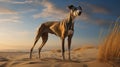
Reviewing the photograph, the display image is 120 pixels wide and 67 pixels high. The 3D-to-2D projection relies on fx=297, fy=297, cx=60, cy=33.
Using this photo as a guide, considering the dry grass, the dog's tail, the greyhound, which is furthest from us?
the dog's tail

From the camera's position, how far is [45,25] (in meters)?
8.21

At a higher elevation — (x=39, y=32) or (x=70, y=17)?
(x=70, y=17)

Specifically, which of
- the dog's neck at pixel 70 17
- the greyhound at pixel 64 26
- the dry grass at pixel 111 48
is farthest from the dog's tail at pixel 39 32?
the dry grass at pixel 111 48

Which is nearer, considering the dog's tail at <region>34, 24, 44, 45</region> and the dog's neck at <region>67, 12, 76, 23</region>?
the dog's neck at <region>67, 12, 76, 23</region>

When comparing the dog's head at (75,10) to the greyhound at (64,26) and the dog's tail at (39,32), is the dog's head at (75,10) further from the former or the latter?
the dog's tail at (39,32)

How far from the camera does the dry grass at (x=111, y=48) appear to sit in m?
5.94

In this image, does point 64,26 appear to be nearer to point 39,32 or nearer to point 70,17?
point 70,17

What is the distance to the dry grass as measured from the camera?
19.5 feet

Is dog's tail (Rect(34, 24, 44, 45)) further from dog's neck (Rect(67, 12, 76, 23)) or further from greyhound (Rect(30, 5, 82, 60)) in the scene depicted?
dog's neck (Rect(67, 12, 76, 23))

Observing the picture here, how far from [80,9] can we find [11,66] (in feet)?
7.46

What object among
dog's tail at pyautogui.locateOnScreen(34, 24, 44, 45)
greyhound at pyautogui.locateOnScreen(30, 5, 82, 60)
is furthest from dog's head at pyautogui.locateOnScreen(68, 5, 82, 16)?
dog's tail at pyautogui.locateOnScreen(34, 24, 44, 45)

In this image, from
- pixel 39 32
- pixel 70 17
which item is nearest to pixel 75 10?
pixel 70 17

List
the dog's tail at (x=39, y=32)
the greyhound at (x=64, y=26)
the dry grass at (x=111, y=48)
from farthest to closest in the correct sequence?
the dog's tail at (x=39, y=32) < the greyhound at (x=64, y=26) < the dry grass at (x=111, y=48)

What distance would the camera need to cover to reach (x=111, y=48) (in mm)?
5977
